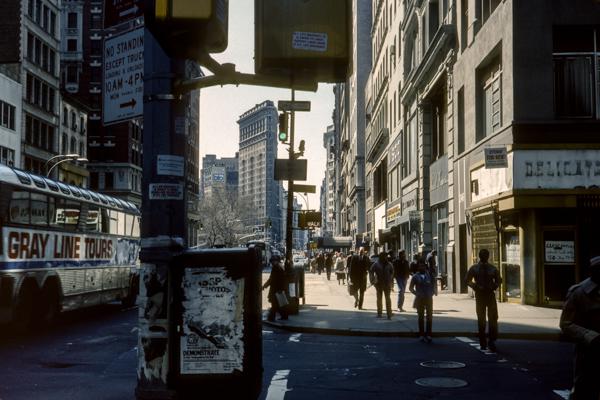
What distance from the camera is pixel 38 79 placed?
2522 inches

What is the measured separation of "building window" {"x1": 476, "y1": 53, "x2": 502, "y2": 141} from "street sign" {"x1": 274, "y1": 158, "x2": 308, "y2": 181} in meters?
7.52

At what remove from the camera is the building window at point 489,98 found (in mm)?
24291

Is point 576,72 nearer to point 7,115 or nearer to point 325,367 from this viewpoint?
point 325,367

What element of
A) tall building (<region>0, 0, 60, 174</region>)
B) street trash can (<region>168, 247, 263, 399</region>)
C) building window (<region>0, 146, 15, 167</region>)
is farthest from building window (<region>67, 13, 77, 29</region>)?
street trash can (<region>168, 247, 263, 399</region>)

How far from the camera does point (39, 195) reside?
1650cm

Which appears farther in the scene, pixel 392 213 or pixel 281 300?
pixel 392 213

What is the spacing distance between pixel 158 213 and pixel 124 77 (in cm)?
117

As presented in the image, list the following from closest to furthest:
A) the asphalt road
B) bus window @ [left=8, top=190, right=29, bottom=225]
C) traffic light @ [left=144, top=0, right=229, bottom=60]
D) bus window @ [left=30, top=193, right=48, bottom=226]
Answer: traffic light @ [left=144, top=0, right=229, bottom=60] → the asphalt road → bus window @ [left=8, top=190, right=29, bottom=225] → bus window @ [left=30, top=193, right=48, bottom=226]

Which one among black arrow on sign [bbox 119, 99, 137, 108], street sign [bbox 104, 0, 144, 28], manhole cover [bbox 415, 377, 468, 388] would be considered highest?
street sign [bbox 104, 0, 144, 28]

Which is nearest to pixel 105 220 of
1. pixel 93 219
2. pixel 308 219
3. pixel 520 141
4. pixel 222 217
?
pixel 93 219

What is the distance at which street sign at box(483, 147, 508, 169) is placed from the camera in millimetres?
21672

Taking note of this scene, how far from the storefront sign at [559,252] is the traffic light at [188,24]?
18.5 m

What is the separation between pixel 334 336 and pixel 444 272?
1849 cm

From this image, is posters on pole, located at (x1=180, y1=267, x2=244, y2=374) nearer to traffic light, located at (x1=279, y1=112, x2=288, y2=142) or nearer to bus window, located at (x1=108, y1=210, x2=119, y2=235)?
traffic light, located at (x1=279, y1=112, x2=288, y2=142)
